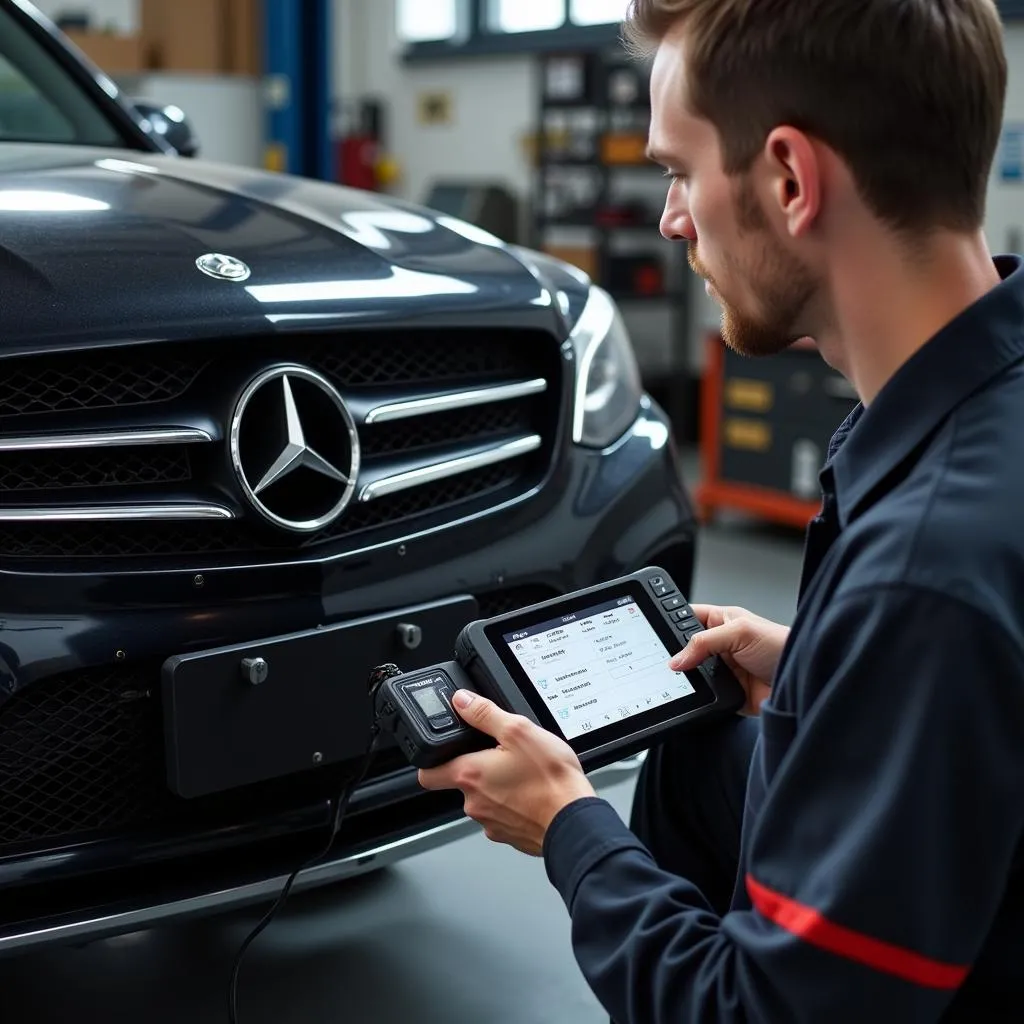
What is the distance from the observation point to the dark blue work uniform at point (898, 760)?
875mm

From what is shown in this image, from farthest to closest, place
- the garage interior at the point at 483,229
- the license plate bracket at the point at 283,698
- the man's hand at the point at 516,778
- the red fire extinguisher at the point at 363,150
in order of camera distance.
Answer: the red fire extinguisher at the point at 363,150
the garage interior at the point at 483,229
the license plate bracket at the point at 283,698
the man's hand at the point at 516,778

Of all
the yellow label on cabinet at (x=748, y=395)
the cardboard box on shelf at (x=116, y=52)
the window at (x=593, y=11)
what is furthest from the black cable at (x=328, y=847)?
the window at (x=593, y=11)

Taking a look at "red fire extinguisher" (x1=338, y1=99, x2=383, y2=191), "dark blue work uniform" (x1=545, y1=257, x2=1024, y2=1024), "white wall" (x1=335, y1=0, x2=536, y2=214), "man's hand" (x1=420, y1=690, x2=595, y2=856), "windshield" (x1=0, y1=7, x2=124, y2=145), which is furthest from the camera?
"red fire extinguisher" (x1=338, y1=99, x2=383, y2=191)

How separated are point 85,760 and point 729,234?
0.84m

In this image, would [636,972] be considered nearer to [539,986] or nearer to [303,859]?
[303,859]

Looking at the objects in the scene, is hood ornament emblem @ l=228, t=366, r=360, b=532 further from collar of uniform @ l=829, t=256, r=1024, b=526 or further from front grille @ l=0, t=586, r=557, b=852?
collar of uniform @ l=829, t=256, r=1024, b=526

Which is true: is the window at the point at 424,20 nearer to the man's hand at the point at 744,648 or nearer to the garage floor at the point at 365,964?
the garage floor at the point at 365,964

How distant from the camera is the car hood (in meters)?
1.47

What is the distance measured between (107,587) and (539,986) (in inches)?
31.4

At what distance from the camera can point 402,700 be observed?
1232mm

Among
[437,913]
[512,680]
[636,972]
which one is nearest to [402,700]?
[512,680]

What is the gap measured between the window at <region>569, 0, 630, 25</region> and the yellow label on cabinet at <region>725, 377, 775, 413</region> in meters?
3.30

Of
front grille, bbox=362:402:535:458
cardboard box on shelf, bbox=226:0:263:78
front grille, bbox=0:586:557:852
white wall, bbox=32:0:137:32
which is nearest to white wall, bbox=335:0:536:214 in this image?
white wall, bbox=32:0:137:32

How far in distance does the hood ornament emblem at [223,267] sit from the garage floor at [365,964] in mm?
771
